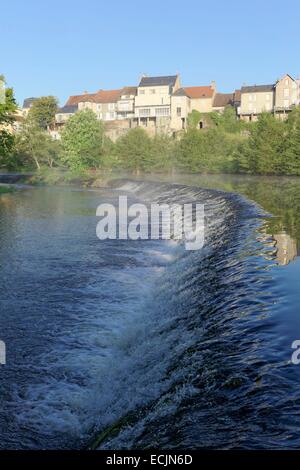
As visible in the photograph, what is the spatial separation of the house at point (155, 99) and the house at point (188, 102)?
1.48m

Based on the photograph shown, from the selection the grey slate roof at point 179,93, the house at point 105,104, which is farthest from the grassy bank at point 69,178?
the house at point 105,104

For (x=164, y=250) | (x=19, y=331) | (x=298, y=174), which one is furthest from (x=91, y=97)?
(x=19, y=331)

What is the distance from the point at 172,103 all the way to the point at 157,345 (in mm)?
92512

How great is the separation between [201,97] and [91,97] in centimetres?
2901

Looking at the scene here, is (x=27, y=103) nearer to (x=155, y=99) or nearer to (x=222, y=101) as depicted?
(x=155, y=99)

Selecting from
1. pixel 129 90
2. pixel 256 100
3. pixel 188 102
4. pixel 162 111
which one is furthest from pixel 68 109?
pixel 256 100

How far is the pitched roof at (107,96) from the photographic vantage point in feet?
353

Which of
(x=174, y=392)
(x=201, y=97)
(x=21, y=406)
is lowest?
(x=21, y=406)

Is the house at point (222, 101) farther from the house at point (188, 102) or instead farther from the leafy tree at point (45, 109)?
the leafy tree at point (45, 109)

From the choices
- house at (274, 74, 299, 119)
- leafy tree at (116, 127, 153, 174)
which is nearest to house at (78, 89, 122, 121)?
leafy tree at (116, 127, 153, 174)

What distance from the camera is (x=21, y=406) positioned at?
25.8 ft

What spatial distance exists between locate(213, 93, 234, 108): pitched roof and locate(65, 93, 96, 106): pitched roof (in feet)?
103
